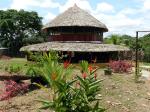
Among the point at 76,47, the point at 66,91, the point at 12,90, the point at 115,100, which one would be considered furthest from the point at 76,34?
the point at 66,91

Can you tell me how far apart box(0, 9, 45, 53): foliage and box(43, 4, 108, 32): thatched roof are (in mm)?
25368

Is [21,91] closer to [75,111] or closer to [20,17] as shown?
[75,111]

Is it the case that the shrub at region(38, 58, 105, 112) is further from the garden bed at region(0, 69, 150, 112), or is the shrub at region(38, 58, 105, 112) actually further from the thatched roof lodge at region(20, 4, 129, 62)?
the thatched roof lodge at region(20, 4, 129, 62)

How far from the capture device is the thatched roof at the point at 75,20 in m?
35.4

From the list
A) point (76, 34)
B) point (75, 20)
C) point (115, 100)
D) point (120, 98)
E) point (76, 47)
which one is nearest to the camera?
point (115, 100)

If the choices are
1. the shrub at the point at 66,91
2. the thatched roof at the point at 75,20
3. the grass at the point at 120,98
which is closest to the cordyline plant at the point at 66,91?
the shrub at the point at 66,91

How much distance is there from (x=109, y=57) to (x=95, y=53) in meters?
2.06

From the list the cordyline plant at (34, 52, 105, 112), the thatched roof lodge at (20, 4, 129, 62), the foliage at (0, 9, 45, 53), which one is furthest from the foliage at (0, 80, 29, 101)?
the foliage at (0, 9, 45, 53)

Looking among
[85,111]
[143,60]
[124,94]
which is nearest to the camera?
[85,111]

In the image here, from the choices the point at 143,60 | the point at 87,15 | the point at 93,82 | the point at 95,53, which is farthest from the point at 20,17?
the point at 93,82

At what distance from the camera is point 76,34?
3572 centimetres

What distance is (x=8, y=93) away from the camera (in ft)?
45.7

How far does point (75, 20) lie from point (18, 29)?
97.2 ft

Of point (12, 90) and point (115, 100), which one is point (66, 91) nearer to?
point (115, 100)
